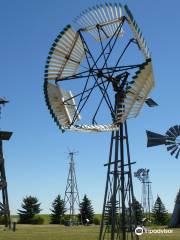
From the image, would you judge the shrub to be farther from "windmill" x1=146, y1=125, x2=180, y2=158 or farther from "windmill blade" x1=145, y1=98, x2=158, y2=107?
"windmill blade" x1=145, y1=98, x2=158, y2=107

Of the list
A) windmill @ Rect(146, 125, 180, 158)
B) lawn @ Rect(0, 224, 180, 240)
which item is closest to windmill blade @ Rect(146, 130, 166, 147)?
windmill @ Rect(146, 125, 180, 158)

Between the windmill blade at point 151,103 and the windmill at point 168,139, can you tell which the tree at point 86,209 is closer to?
the windmill at point 168,139

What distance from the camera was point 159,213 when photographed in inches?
3851

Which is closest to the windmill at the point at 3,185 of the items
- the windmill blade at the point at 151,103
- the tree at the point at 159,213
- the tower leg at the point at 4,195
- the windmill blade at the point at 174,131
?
the tower leg at the point at 4,195

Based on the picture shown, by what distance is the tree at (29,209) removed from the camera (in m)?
86.1

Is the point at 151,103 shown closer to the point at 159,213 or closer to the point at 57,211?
the point at 57,211

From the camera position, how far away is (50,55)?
753 inches

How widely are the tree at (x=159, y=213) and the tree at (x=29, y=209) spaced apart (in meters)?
23.8

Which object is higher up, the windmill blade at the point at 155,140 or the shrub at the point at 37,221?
the windmill blade at the point at 155,140

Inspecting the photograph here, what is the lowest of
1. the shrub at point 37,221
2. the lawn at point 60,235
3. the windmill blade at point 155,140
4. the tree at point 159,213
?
the lawn at point 60,235

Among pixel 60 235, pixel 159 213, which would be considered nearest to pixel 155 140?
pixel 60 235

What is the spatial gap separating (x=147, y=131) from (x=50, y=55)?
3328cm

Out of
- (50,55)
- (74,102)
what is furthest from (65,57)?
(74,102)

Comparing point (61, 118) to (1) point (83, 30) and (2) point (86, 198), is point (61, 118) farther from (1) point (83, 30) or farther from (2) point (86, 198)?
(2) point (86, 198)
